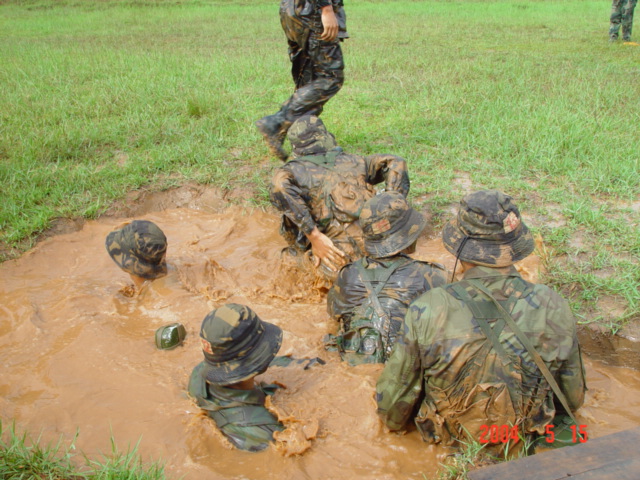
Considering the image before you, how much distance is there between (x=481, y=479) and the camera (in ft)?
6.69

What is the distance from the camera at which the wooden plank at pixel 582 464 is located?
2.00m

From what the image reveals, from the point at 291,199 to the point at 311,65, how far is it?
191cm

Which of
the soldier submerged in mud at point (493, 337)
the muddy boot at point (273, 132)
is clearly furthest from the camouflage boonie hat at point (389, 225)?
the muddy boot at point (273, 132)

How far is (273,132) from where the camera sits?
17.3ft

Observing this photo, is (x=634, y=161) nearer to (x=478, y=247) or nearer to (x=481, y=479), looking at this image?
(x=478, y=247)

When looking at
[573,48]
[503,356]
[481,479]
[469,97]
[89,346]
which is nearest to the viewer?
[481,479]

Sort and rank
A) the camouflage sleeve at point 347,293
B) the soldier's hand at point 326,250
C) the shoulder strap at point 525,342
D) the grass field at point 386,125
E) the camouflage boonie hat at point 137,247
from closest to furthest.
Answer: the shoulder strap at point 525,342
the camouflage sleeve at point 347,293
the camouflage boonie hat at point 137,247
the soldier's hand at point 326,250
the grass field at point 386,125

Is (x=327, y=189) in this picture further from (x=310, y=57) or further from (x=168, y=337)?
(x=310, y=57)

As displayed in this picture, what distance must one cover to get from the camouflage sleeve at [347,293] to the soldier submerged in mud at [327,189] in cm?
72

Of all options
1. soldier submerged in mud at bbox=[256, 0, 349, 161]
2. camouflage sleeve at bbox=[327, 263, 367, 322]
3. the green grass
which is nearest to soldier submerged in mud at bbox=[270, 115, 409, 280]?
camouflage sleeve at bbox=[327, 263, 367, 322]

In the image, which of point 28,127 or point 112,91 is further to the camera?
point 112,91

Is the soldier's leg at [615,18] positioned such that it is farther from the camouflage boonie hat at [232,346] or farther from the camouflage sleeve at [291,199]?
the camouflage boonie hat at [232,346]

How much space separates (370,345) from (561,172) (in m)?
3.10

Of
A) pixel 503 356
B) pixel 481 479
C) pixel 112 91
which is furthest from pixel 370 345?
pixel 112 91
